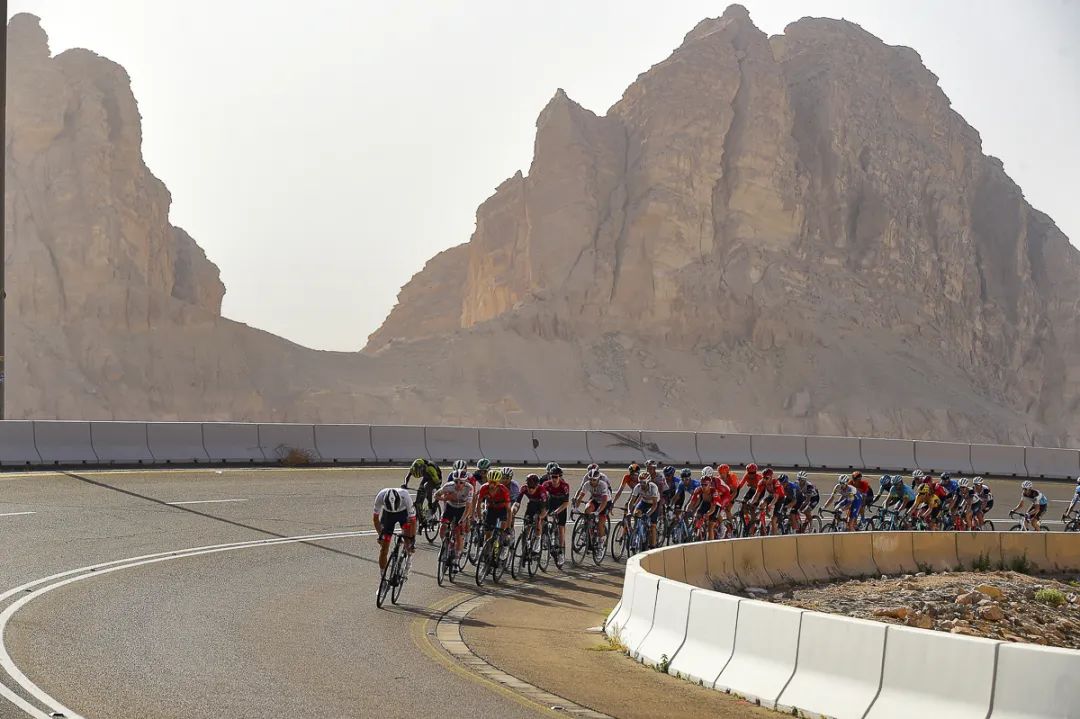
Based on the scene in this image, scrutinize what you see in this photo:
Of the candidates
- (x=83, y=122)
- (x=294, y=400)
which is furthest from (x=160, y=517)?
(x=83, y=122)

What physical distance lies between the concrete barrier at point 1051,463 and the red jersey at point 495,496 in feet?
107

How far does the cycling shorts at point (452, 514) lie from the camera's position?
1622 centimetres

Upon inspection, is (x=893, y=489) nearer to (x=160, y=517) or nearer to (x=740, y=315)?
(x=160, y=517)

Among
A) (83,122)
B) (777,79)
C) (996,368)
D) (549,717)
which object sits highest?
(777,79)

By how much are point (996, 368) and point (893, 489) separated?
65746 millimetres

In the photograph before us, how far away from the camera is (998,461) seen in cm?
4359

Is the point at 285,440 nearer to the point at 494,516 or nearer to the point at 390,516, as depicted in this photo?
the point at 494,516

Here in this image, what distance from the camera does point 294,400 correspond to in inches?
2581

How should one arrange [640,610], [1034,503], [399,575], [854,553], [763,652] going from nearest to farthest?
1. [763,652]
2. [640,610]
3. [399,575]
4. [854,553]
5. [1034,503]

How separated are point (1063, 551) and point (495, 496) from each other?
41.0 feet

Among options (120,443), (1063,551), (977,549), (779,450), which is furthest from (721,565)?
(779,450)

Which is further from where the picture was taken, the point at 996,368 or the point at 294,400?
the point at 996,368

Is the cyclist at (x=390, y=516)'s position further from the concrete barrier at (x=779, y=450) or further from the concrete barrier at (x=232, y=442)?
the concrete barrier at (x=779, y=450)

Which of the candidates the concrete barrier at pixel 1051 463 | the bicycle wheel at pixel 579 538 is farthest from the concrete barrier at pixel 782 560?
the concrete barrier at pixel 1051 463
